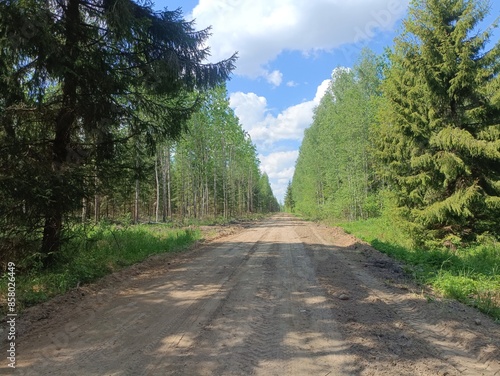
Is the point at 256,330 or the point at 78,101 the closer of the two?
the point at 256,330

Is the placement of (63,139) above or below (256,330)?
above

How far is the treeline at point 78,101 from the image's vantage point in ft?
22.5

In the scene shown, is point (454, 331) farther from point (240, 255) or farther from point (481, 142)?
point (481, 142)

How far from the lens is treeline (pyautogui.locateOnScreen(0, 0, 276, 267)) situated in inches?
270

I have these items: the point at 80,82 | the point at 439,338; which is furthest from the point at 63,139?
the point at 439,338

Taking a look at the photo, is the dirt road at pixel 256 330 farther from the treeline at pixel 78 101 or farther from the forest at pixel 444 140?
the forest at pixel 444 140

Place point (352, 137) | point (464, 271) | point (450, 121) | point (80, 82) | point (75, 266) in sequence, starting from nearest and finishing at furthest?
point (80, 82) → point (75, 266) → point (464, 271) → point (450, 121) → point (352, 137)

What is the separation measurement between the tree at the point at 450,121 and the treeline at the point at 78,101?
8176 millimetres

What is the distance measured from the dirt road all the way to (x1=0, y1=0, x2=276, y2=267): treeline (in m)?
2.04

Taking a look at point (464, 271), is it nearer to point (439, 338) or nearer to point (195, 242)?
point (439, 338)

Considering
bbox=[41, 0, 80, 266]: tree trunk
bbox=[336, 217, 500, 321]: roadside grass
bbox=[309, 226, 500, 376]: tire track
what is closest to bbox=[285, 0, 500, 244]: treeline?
bbox=[336, 217, 500, 321]: roadside grass

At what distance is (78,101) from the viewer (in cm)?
783

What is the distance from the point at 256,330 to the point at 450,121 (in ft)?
39.4

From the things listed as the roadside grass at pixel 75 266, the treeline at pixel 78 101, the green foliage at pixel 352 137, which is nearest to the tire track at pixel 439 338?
the roadside grass at pixel 75 266
